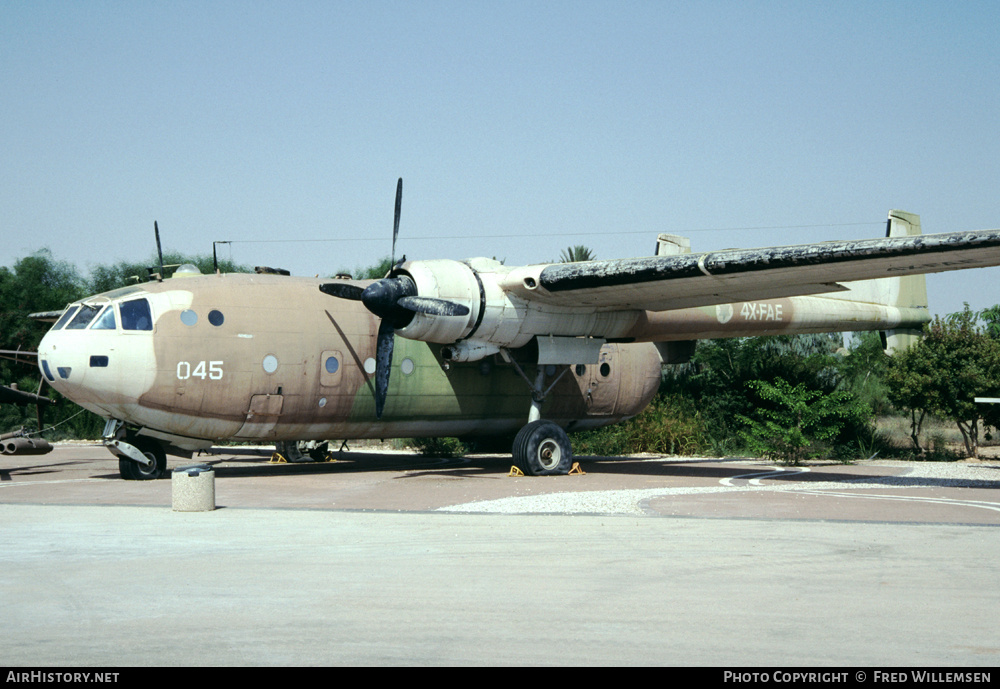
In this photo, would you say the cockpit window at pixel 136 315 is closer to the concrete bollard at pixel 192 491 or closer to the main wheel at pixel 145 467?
the main wheel at pixel 145 467

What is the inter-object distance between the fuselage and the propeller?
2.29ft

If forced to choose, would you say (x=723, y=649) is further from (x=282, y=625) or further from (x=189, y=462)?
(x=189, y=462)

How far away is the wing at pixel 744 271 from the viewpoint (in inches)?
566

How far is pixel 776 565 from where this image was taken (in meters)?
8.59

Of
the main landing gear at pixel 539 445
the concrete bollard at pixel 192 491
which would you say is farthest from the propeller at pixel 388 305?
the concrete bollard at pixel 192 491

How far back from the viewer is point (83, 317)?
664 inches

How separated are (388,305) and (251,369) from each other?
2934mm

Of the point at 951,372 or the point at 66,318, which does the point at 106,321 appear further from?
the point at 951,372

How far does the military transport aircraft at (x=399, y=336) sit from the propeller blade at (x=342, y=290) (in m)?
0.03

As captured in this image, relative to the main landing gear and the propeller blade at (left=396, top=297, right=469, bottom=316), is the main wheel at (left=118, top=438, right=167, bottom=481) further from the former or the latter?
the main landing gear

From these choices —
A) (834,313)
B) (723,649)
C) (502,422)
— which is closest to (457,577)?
(723,649)

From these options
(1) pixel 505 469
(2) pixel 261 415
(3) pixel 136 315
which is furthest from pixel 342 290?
(1) pixel 505 469

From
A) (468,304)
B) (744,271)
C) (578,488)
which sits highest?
(744,271)

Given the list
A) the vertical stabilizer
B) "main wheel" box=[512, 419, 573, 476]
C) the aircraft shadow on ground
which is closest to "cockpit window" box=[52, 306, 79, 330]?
the aircraft shadow on ground
